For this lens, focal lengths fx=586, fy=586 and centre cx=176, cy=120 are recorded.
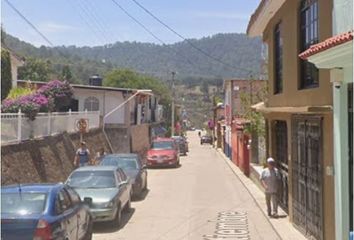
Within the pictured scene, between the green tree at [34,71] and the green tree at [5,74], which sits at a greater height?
the green tree at [34,71]

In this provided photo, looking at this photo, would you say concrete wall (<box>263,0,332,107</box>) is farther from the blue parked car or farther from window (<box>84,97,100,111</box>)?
window (<box>84,97,100,111</box>)

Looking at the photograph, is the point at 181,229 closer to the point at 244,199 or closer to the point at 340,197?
the point at 340,197

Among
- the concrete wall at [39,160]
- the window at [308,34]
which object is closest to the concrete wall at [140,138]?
the concrete wall at [39,160]

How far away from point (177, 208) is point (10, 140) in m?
5.50

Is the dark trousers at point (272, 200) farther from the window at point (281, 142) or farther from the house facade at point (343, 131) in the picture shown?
the house facade at point (343, 131)

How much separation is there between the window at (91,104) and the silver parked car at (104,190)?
26406mm

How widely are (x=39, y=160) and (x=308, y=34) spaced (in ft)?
34.4

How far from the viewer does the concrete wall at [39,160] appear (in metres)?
16.6

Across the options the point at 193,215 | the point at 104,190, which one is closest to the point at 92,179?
the point at 104,190

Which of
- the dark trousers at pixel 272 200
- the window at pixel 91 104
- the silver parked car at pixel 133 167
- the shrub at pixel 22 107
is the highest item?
the window at pixel 91 104

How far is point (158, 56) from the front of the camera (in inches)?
5192

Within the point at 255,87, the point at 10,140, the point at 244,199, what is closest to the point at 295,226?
the point at 244,199

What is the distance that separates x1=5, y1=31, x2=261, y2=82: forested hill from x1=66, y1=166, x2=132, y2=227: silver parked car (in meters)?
76.3

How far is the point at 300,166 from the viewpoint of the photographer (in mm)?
13586
